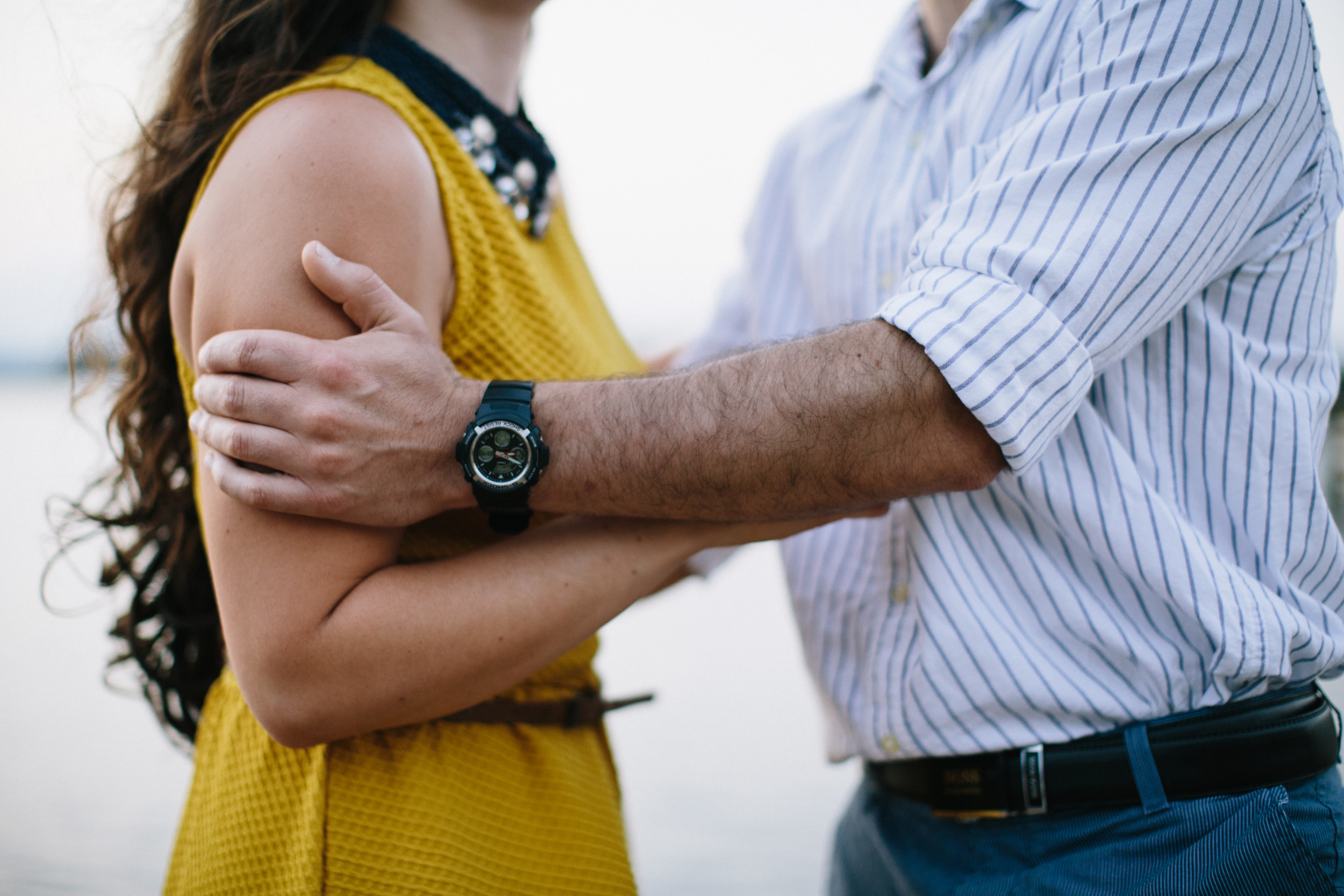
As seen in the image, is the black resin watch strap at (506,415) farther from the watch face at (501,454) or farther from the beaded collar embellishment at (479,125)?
the beaded collar embellishment at (479,125)

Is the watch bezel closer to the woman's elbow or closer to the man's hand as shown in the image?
the man's hand

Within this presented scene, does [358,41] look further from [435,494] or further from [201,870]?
[201,870]

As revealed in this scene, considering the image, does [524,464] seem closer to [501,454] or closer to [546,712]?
[501,454]

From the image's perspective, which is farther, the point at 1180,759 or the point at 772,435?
the point at 1180,759

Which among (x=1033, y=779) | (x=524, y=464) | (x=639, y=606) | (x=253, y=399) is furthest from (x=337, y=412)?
(x=639, y=606)

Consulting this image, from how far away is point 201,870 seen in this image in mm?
909

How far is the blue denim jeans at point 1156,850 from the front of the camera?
0.86 metres

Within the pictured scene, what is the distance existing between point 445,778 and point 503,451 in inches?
15.1

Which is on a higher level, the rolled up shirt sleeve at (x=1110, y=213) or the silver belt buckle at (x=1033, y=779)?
the rolled up shirt sleeve at (x=1110, y=213)

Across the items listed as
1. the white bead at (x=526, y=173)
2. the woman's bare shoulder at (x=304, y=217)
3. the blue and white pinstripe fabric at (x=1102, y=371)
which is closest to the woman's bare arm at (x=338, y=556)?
the woman's bare shoulder at (x=304, y=217)

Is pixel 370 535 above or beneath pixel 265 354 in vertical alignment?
beneath

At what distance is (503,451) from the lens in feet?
2.62

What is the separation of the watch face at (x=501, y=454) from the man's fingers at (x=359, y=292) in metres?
0.12

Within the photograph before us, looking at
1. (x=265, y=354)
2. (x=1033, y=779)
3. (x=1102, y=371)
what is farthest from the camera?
(x=1033, y=779)
